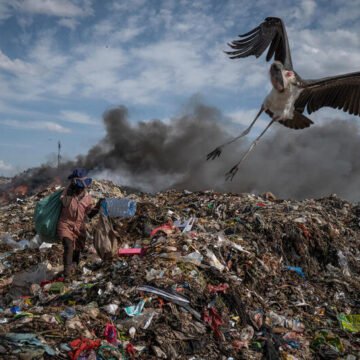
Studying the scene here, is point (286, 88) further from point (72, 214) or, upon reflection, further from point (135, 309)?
point (72, 214)

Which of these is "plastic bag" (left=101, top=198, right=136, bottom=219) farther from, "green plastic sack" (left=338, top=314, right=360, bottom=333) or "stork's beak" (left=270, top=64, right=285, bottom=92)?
"stork's beak" (left=270, top=64, right=285, bottom=92)

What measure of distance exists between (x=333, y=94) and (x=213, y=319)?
2443mm

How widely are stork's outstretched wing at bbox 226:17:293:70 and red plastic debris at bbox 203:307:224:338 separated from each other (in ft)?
8.43

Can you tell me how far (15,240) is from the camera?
312 inches

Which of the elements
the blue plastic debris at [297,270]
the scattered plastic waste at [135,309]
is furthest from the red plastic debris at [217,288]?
the blue plastic debris at [297,270]

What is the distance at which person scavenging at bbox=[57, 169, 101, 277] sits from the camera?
5.22 m

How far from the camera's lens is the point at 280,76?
147 inches

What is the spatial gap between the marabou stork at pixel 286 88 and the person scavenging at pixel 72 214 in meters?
2.02

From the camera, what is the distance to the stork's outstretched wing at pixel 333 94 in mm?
3928

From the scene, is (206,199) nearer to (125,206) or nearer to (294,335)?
(125,206)

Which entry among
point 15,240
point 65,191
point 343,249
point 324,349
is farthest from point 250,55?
point 15,240

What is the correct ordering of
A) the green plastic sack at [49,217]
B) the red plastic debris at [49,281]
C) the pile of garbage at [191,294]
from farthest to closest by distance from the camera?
the green plastic sack at [49,217] → the red plastic debris at [49,281] → the pile of garbage at [191,294]

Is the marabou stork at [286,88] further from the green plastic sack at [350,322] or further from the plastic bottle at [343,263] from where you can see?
the plastic bottle at [343,263]

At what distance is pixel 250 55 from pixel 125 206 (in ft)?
9.80
